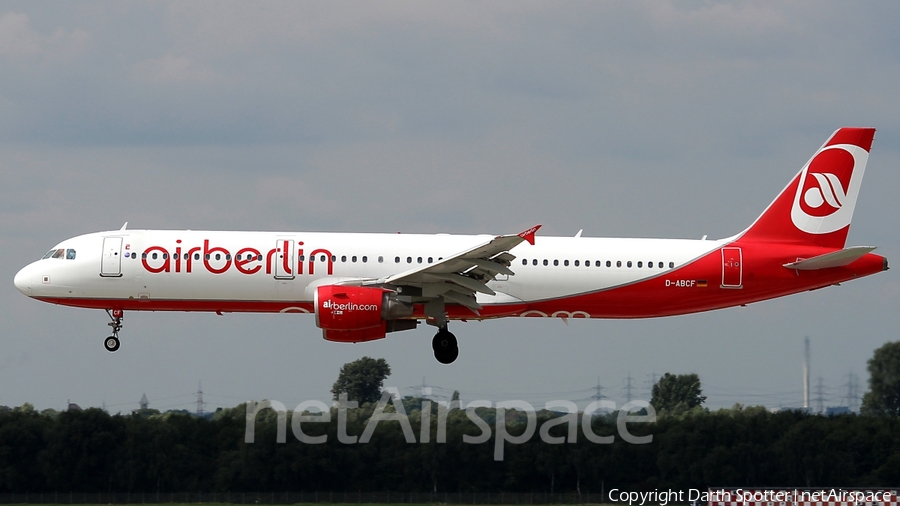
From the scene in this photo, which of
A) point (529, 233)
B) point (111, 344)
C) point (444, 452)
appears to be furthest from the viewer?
point (444, 452)

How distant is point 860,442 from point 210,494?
919 inches

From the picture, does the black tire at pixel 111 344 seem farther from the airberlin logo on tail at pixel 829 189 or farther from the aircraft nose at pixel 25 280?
the airberlin logo on tail at pixel 829 189

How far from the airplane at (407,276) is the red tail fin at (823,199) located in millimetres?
427

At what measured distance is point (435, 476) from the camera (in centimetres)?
4678

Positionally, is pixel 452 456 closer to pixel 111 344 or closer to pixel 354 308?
pixel 354 308

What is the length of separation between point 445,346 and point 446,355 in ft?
1.00

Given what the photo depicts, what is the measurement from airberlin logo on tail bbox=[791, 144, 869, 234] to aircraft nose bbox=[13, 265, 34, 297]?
80.6 ft

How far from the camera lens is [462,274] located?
40281 millimetres

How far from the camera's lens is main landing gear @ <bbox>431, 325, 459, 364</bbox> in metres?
42.1

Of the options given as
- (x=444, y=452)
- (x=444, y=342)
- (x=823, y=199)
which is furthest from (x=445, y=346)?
(x=823, y=199)

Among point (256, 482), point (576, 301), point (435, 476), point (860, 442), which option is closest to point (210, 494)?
point (256, 482)

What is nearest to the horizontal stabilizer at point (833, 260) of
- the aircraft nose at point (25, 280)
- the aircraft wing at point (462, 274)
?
the aircraft wing at point (462, 274)

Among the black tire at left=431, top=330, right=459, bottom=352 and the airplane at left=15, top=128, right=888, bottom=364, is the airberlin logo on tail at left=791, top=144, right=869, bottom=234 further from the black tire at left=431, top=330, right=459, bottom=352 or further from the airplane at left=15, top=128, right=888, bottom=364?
the black tire at left=431, top=330, right=459, bottom=352

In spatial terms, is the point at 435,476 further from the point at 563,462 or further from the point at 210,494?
the point at 210,494
